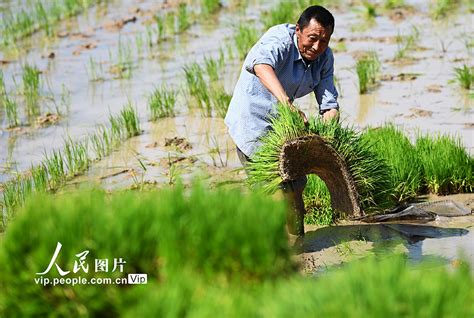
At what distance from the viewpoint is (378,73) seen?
28.5 ft

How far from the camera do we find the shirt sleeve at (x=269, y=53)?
16.8 ft

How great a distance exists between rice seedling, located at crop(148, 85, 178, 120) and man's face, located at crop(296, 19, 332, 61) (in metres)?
2.63

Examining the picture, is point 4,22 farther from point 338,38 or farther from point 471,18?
point 471,18

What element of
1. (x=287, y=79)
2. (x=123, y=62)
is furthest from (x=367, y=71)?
(x=287, y=79)

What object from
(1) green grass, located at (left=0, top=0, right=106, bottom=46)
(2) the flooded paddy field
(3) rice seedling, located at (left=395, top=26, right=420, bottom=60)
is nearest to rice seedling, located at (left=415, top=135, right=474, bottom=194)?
(2) the flooded paddy field

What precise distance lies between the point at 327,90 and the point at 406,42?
4223 mm

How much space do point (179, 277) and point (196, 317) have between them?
0.19 meters

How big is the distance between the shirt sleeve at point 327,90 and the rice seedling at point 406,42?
11.9 ft

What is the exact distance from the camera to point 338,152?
5.25m

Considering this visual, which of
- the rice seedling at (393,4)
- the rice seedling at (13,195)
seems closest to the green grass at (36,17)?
the rice seedling at (393,4)

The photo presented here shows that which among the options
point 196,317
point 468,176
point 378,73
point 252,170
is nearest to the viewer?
point 196,317

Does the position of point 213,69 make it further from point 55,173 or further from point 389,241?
point 389,241

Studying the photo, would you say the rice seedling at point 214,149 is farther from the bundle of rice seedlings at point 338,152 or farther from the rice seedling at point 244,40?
the rice seedling at point 244,40

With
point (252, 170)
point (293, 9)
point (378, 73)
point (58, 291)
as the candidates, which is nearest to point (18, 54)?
point (293, 9)
